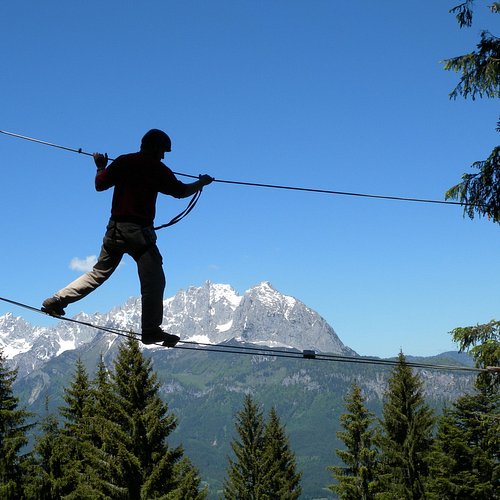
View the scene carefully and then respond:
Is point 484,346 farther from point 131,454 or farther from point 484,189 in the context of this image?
point 131,454

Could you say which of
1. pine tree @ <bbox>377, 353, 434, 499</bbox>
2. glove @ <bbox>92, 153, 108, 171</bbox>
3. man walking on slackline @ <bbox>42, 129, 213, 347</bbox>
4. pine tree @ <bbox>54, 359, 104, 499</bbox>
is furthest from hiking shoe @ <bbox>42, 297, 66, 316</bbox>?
pine tree @ <bbox>377, 353, 434, 499</bbox>

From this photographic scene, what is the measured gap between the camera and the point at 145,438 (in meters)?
23.4

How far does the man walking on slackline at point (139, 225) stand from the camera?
7.19 meters

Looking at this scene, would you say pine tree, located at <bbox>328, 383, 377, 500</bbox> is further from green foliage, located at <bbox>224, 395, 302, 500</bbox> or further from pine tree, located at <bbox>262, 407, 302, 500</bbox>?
green foliage, located at <bbox>224, 395, 302, 500</bbox>

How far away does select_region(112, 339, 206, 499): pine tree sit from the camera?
22.6 metres

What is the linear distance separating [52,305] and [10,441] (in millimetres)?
24283

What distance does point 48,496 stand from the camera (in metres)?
28.2

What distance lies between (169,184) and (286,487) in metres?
32.9

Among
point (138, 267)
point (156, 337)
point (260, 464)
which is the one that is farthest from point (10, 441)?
point (138, 267)

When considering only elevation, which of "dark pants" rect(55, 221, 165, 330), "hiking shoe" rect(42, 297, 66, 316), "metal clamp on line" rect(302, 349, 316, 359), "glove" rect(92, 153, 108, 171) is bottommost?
"metal clamp on line" rect(302, 349, 316, 359)

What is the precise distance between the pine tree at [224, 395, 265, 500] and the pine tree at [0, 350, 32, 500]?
12.6 m

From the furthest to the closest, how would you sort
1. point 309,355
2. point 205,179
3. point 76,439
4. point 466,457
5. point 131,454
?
point 76,439 < point 466,457 < point 131,454 < point 309,355 < point 205,179

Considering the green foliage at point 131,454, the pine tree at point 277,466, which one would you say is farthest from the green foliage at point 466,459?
the green foliage at point 131,454

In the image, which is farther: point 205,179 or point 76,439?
point 76,439
